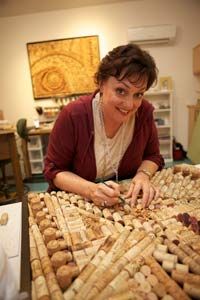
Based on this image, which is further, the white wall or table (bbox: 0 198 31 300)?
the white wall

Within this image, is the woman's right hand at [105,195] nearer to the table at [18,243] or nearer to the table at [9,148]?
the table at [18,243]

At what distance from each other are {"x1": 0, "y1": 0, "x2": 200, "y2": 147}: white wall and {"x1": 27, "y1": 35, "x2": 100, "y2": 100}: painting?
98 mm

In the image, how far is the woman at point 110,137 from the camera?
877 mm

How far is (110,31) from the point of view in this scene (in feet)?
11.3

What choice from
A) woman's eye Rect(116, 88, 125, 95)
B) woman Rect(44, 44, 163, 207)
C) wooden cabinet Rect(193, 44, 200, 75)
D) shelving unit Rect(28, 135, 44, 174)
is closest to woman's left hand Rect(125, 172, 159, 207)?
woman Rect(44, 44, 163, 207)

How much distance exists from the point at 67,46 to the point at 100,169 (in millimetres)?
2864

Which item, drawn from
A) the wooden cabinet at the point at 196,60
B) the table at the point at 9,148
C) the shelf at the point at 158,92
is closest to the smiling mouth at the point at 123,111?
the table at the point at 9,148

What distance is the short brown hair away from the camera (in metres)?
0.87

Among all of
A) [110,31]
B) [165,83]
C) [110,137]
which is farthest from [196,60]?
[110,137]

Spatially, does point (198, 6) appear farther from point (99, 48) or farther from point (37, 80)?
point (37, 80)

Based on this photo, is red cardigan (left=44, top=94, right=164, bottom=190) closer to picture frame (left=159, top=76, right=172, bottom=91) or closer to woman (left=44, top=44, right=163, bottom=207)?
woman (left=44, top=44, right=163, bottom=207)

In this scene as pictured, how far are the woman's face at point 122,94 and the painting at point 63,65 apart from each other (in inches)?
100

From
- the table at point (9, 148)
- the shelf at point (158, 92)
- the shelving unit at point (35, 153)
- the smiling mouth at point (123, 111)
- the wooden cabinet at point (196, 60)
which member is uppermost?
the wooden cabinet at point (196, 60)

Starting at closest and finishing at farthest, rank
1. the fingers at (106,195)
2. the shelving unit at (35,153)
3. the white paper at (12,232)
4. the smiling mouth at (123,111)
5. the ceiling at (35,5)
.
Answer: the white paper at (12,232) → the fingers at (106,195) → the smiling mouth at (123,111) → the ceiling at (35,5) → the shelving unit at (35,153)
